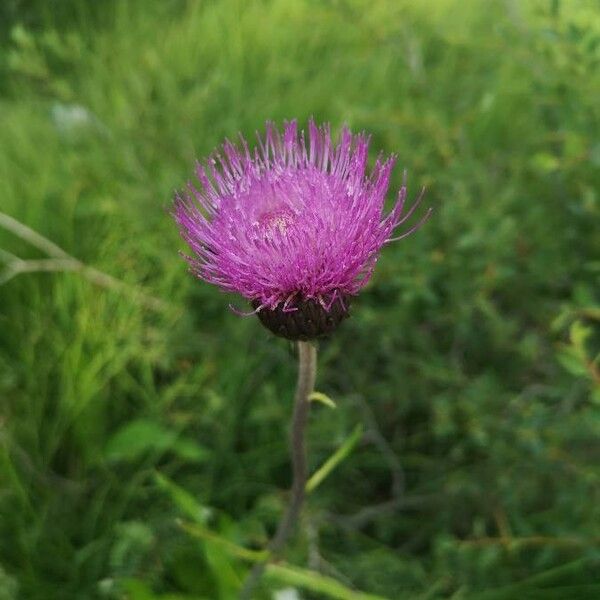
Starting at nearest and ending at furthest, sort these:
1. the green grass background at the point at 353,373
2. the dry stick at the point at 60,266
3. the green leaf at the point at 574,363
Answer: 1. the green leaf at the point at 574,363
2. the green grass background at the point at 353,373
3. the dry stick at the point at 60,266

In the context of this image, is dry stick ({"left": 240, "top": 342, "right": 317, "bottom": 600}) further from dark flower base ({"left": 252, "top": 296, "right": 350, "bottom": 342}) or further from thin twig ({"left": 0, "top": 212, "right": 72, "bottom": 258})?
thin twig ({"left": 0, "top": 212, "right": 72, "bottom": 258})

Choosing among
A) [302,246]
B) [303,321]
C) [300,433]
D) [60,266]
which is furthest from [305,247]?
[60,266]

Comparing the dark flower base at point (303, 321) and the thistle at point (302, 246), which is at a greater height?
Answer: the thistle at point (302, 246)

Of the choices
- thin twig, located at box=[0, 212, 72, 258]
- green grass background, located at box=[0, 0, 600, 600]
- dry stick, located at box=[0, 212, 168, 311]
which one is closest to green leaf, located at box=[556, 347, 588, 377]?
green grass background, located at box=[0, 0, 600, 600]

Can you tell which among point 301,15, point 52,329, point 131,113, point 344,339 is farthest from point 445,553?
point 301,15

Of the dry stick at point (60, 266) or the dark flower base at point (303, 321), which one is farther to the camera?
the dry stick at point (60, 266)

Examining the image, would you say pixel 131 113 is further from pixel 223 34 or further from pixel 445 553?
pixel 445 553

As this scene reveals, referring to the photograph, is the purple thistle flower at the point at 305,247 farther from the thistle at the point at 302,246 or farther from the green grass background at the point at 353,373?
the green grass background at the point at 353,373

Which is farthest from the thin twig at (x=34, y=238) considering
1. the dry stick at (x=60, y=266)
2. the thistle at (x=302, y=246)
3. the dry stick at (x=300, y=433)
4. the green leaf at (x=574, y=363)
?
the green leaf at (x=574, y=363)
